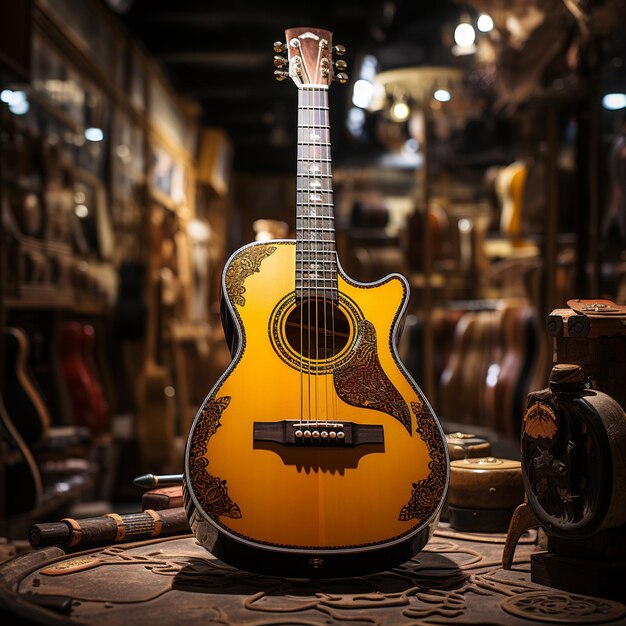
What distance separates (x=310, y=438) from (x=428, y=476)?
0.78 feet

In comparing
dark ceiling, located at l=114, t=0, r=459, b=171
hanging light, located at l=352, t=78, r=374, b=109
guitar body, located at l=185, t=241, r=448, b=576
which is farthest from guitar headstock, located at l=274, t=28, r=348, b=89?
hanging light, located at l=352, t=78, r=374, b=109

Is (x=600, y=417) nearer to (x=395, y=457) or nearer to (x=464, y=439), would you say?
(x=395, y=457)

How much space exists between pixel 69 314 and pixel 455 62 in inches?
115

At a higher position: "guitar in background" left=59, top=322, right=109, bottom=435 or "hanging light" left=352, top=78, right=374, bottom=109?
"hanging light" left=352, top=78, right=374, bottom=109

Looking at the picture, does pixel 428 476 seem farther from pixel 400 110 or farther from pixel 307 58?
pixel 400 110

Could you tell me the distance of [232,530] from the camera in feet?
6.05

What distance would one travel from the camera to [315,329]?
2021 millimetres

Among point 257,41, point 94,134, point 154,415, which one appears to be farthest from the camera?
point 257,41

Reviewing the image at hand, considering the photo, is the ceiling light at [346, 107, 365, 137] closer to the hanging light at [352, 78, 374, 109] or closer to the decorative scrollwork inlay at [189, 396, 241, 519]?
the hanging light at [352, 78, 374, 109]

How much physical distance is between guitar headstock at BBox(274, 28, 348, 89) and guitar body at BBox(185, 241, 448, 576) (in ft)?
1.16

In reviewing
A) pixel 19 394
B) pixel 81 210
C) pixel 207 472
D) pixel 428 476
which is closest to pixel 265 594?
pixel 207 472

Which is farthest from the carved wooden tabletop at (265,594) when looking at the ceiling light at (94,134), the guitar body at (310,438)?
the ceiling light at (94,134)

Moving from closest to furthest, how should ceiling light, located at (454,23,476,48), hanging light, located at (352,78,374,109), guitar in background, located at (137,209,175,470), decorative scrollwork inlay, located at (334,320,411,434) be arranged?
decorative scrollwork inlay, located at (334,320,411,434) → ceiling light, located at (454,23,476,48) → guitar in background, located at (137,209,175,470) → hanging light, located at (352,78,374,109)

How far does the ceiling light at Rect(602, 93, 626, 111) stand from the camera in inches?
162
